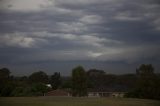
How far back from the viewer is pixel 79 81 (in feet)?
74.7

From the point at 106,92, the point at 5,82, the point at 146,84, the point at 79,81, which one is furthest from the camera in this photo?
the point at 106,92

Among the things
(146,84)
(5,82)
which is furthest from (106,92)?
(5,82)

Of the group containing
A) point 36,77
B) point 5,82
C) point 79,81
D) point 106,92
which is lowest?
point 106,92

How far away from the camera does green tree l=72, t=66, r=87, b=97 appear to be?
21631 millimetres

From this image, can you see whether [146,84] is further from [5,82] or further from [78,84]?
[5,82]

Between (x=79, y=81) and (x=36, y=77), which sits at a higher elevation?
(x=36, y=77)

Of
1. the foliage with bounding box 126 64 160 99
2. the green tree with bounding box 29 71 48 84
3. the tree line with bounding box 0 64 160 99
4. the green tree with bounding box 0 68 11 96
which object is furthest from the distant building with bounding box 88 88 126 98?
the green tree with bounding box 0 68 11 96

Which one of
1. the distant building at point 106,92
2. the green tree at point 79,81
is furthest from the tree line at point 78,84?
the distant building at point 106,92

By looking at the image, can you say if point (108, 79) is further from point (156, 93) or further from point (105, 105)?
point (105, 105)

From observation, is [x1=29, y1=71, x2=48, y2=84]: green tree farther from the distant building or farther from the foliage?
the foliage

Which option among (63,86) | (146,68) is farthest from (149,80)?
(63,86)

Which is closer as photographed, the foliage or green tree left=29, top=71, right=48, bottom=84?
the foliage

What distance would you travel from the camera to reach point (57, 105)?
10.1 m

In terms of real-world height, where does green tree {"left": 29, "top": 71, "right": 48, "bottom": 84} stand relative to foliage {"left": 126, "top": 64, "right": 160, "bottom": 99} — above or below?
above
